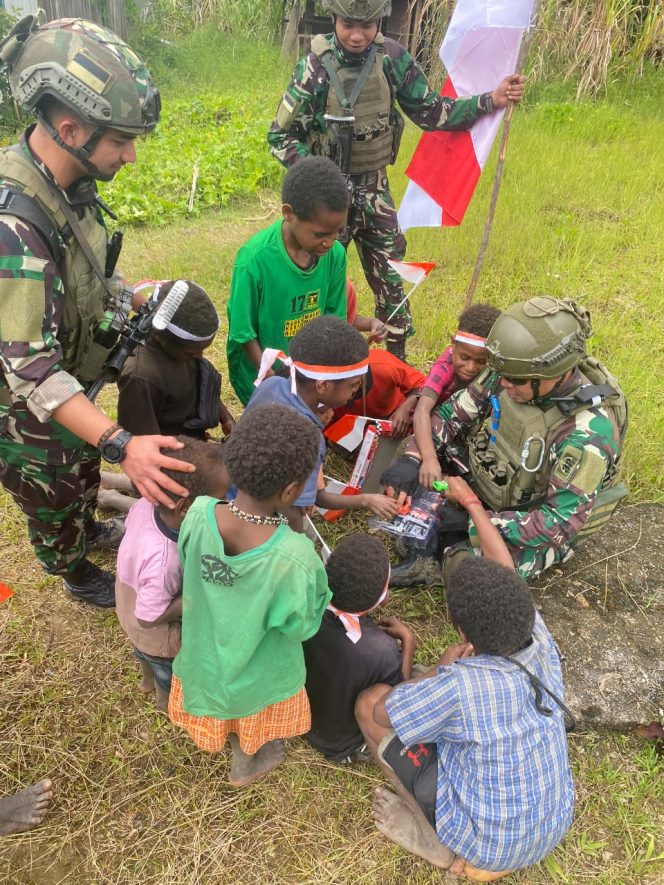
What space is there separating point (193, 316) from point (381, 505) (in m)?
1.23

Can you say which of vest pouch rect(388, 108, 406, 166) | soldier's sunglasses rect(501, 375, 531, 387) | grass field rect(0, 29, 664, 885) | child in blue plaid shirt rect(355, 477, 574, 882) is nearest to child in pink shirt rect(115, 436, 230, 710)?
grass field rect(0, 29, 664, 885)

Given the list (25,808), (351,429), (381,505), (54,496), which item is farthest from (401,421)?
(25,808)

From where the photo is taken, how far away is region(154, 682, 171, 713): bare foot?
2666 mm

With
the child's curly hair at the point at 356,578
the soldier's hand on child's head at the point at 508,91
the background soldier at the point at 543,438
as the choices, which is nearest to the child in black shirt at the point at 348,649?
the child's curly hair at the point at 356,578

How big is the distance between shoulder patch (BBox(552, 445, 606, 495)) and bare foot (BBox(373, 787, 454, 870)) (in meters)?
1.49

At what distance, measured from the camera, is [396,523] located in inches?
126

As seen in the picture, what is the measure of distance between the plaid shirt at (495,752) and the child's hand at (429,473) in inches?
52.9

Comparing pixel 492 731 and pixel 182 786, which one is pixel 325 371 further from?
pixel 182 786

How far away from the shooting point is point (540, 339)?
2.59 metres

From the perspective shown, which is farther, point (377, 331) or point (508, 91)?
point (377, 331)

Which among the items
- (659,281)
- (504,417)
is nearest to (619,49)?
(659,281)

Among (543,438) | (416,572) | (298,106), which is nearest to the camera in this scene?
(543,438)

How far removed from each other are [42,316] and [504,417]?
2.07 m

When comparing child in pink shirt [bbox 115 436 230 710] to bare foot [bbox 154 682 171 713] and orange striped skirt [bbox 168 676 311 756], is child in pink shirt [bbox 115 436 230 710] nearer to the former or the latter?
orange striped skirt [bbox 168 676 311 756]
